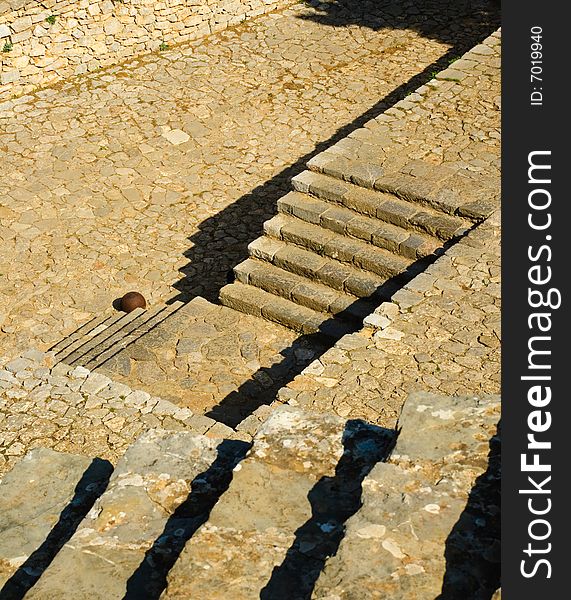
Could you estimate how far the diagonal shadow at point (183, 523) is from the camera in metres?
3.77

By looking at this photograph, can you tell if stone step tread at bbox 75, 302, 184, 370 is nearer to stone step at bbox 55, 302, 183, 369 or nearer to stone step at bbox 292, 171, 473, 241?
stone step at bbox 55, 302, 183, 369

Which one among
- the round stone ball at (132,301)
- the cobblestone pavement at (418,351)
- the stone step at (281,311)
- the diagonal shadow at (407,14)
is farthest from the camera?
the diagonal shadow at (407,14)

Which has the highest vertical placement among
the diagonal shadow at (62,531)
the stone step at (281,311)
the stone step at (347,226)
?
the stone step at (347,226)

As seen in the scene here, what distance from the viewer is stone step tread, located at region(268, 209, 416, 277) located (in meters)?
9.82

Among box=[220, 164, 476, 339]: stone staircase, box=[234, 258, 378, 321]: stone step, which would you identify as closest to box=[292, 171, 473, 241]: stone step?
box=[220, 164, 476, 339]: stone staircase

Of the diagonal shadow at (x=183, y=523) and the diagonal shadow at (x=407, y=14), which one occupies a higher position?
the diagonal shadow at (x=407, y=14)

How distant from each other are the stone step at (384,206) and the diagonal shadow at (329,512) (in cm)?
562

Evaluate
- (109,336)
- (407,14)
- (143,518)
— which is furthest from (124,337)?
(407,14)

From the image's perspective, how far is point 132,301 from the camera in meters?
10.3

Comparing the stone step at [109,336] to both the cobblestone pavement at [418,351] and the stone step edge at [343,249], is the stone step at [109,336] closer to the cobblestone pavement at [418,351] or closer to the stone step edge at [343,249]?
the stone step edge at [343,249]

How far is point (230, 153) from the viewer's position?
42.4 feet

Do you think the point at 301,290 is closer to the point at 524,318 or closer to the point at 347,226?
the point at 347,226

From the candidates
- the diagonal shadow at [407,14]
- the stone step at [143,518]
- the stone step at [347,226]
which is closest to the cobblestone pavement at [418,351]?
the stone step at [347,226]

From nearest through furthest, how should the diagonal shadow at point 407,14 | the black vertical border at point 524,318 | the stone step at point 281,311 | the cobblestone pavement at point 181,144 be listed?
the black vertical border at point 524,318 < the stone step at point 281,311 < the cobblestone pavement at point 181,144 < the diagonal shadow at point 407,14
